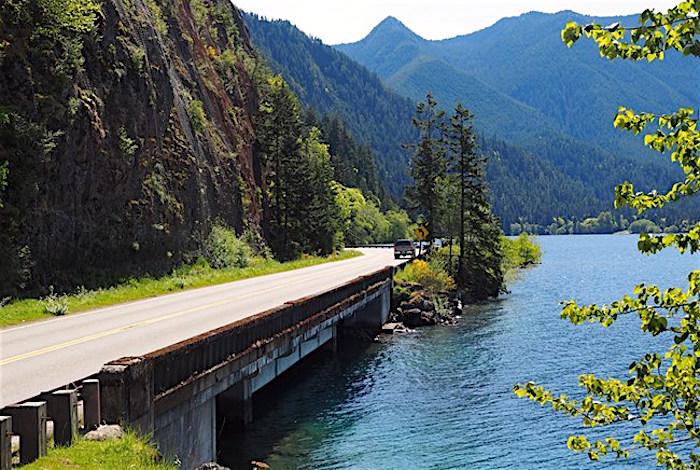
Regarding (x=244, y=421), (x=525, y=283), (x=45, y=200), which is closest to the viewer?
(x=244, y=421)

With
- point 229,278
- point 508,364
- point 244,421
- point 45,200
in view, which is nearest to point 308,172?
point 229,278

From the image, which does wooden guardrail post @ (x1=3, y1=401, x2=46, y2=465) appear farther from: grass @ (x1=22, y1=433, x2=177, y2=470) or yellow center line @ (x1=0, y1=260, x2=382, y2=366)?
yellow center line @ (x1=0, y1=260, x2=382, y2=366)

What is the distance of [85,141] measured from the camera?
29.9m

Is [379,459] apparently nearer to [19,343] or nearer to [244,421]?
[244,421]

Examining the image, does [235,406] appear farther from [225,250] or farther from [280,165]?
[280,165]

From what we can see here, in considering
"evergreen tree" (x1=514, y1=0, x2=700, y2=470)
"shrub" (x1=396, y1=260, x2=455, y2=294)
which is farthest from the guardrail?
"shrub" (x1=396, y1=260, x2=455, y2=294)

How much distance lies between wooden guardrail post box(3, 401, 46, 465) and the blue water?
834cm

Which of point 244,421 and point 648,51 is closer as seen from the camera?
point 648,51

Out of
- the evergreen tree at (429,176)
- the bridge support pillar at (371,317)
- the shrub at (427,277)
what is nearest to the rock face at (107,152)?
the bridge support pillar at (371,317)

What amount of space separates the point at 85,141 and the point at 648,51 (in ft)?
90.8

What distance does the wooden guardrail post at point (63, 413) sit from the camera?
32.1ft

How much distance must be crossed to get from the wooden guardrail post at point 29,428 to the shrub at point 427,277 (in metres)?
43.6

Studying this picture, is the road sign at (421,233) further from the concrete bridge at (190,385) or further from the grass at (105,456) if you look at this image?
the grass at (105,456)

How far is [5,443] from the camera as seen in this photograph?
8.04m
